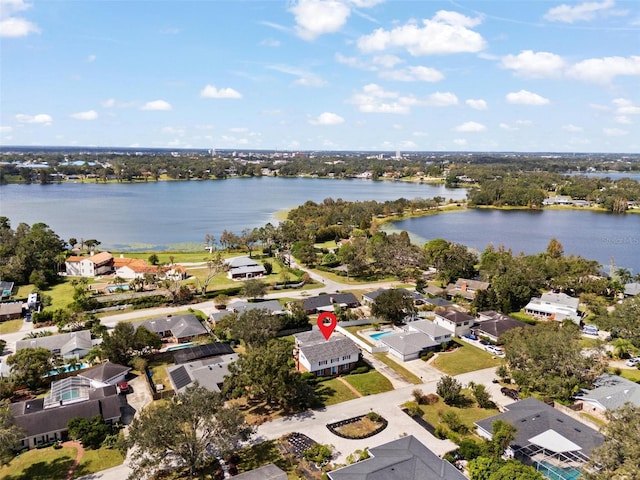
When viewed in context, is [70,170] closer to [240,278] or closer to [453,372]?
[240,278]

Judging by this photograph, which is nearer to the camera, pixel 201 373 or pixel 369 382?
pixel 201 373

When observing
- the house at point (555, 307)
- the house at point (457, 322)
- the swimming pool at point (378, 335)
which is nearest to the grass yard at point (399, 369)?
the swimming pool at point (378, 335)

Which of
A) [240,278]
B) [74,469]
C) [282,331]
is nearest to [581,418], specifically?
[282,331]

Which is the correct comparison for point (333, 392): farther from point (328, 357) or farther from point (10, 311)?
point (10, 311)

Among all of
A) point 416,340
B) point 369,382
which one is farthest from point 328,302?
point 369,382

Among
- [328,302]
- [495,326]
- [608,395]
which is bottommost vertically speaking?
[328,302]

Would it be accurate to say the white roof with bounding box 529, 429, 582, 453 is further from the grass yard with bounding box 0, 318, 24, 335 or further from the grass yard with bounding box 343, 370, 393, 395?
the grass yard with bounding box 0, 318, 24, 335

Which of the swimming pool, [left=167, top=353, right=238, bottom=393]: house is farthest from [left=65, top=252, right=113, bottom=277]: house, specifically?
the swimming pool

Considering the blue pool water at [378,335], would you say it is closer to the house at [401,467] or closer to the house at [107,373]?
the house at [401,467]
